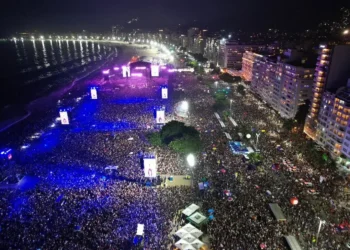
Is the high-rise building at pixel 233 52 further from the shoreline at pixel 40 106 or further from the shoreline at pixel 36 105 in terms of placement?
the shoreline at pixel 36 105

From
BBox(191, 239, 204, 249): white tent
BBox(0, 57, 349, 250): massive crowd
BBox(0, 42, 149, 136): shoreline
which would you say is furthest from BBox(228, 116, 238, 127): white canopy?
BBox(0, 42, 149, 136): shoreline

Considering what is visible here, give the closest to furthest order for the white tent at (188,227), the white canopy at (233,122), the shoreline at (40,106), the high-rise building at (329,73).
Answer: the white tent at (188,227) < the high-rise building at (329,73) < the white canopy at (233,122) < the shoreline at (40,106)

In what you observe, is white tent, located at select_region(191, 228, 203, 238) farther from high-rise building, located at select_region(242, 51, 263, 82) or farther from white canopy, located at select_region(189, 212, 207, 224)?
high-rise building, located at select_region(242, 51, 263, 82)

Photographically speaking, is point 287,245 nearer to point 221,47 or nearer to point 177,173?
point 177,173

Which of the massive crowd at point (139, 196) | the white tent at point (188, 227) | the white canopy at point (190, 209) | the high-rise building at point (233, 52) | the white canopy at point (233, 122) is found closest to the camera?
the massive crowd at point (139, 196)

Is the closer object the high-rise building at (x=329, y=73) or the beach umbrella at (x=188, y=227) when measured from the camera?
the beach umbrella at (x=188, y=227)

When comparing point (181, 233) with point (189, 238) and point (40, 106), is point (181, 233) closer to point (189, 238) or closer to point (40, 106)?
point (189, 238)

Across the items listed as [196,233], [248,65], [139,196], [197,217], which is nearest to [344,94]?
[197,217]

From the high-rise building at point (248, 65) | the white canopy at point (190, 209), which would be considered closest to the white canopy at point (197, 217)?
the white canopy at point (190, 209)

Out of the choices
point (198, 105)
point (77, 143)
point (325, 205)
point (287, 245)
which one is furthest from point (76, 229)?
point (198, 105)
